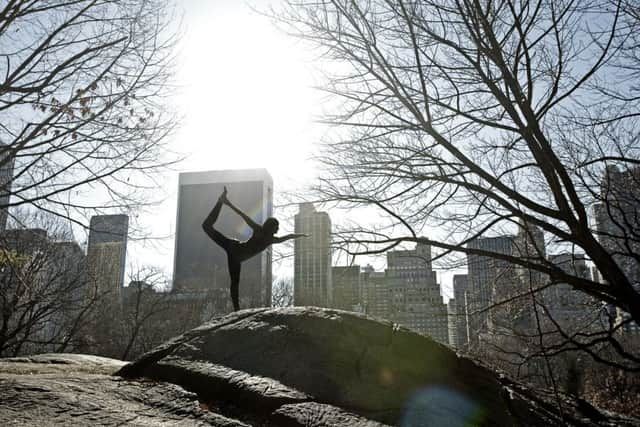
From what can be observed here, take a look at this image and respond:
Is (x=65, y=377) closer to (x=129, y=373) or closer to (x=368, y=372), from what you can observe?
(x=129, y=373)

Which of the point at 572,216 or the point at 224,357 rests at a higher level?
the point at 572,216

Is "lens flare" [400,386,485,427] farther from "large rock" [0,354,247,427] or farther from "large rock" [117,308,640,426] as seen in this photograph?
"large rock" [0,354,247,427]

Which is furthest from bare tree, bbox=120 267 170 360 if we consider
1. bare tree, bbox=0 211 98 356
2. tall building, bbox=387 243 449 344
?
tall building, bbox=387 243 449 344

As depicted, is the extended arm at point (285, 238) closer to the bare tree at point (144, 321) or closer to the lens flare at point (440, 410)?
the lens flare at point (440, 410)

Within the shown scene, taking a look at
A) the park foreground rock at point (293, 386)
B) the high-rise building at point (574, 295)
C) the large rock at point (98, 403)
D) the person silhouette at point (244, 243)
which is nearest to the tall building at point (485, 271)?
the high-rise building at point (574, 295)

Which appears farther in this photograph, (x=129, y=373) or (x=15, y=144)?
(x=15, y=144)

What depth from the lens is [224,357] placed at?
5137mm

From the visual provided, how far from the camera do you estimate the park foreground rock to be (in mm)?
4129

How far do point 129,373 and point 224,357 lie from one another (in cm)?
113

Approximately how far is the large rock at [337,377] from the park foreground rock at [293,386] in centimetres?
1

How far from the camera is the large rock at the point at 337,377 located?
4332 mm

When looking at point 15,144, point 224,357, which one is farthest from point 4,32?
point 224,357

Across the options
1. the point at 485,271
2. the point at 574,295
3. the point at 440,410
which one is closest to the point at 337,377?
the point at 440,410

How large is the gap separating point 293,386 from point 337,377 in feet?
1.48
